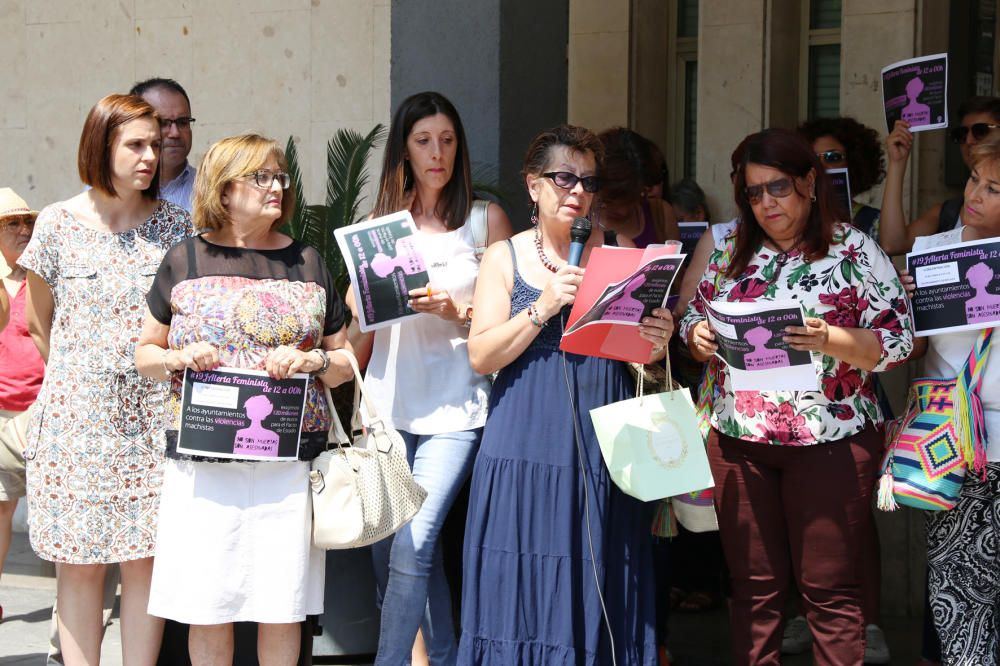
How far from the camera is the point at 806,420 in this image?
178 inches

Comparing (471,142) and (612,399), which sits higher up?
(471,142)

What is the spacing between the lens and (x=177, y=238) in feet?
16.3

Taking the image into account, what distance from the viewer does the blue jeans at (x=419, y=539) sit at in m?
4.76

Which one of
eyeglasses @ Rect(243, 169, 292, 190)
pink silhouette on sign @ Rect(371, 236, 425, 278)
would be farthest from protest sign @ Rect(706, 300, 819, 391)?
eyeglasses @ Rect(243, 169, 292, 190)

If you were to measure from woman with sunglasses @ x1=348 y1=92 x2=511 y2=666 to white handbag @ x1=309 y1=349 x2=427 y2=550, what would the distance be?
0.31 m

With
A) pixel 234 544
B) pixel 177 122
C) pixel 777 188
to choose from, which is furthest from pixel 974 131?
pixel 177 122

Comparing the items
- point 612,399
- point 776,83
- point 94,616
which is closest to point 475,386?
point 612,399

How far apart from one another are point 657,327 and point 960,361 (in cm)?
118

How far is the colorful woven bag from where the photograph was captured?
14.8 feet

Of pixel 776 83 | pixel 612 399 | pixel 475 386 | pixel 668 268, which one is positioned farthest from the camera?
pixel 776 83

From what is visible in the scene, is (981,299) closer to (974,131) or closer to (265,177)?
(974,131)

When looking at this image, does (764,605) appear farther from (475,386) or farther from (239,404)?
(239,404)

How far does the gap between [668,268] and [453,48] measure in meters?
2.28

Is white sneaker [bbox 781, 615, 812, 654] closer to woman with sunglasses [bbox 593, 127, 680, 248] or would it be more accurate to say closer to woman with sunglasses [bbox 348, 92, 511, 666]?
woman with sunglasses [bbox 348, 92, 511, 666]
